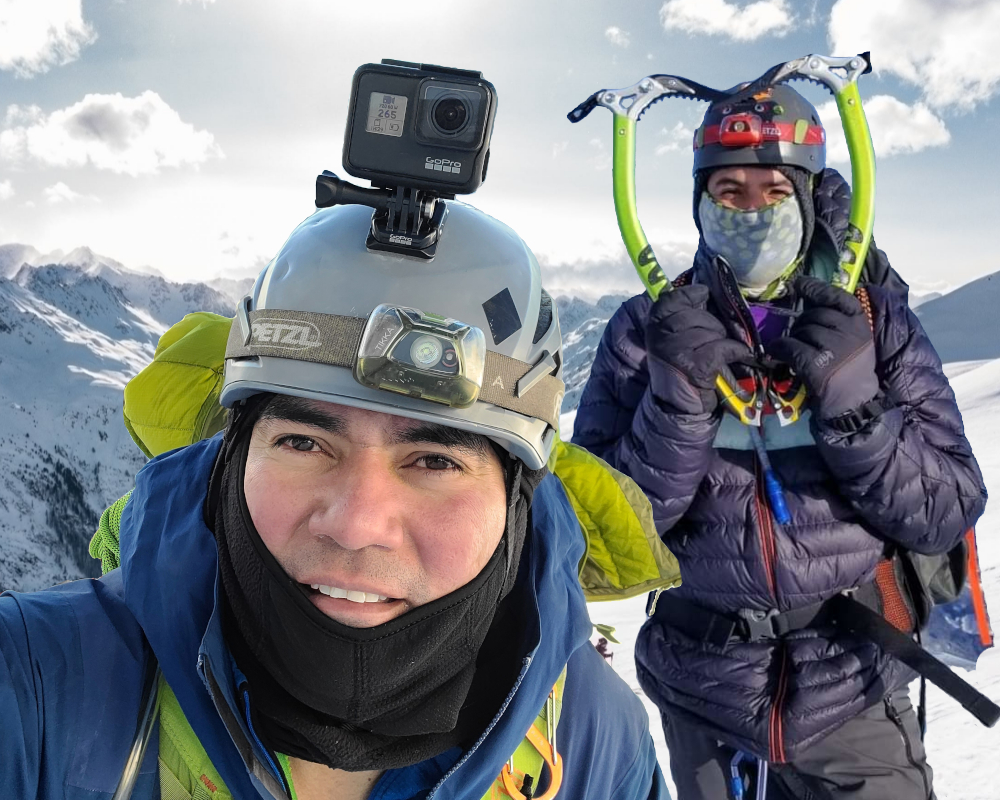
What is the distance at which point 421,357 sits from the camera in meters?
1.42

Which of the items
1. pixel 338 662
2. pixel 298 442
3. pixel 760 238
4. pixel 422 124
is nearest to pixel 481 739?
pixel 338 662

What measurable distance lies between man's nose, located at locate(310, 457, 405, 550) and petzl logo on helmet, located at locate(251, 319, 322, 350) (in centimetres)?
27

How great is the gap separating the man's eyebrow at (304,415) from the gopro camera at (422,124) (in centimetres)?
49

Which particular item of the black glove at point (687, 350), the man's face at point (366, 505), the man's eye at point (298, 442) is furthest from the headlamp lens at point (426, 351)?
the black glove at point (687, 350)

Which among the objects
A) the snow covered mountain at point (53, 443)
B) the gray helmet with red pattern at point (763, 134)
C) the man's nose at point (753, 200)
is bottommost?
the snow covered mountain at point (53, 443)

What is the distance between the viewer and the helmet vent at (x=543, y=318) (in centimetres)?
172

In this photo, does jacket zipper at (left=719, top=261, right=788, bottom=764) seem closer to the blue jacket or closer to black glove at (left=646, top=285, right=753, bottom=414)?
black glove at (left=646, top=285, right=753, bottom=414)

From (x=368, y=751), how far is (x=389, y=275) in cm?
93

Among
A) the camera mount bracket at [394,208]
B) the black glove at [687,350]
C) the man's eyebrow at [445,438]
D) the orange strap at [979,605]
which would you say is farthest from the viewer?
the orange strap at [979,605]

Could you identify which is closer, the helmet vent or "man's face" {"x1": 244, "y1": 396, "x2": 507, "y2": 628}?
"man's face" {"x1": 244, "y1": 396, "x2": 507, "y2": 628}

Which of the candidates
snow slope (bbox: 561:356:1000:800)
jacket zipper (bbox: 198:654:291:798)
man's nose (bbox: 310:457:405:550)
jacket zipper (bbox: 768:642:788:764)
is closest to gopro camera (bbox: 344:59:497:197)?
man's nose (bbox: 310:457:405:550)

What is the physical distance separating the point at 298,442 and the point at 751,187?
225cm

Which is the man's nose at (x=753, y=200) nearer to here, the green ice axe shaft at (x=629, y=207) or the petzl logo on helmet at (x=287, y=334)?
the green ice axe shaft at (x=629, y=207)

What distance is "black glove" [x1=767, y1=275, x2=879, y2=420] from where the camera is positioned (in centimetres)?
249
